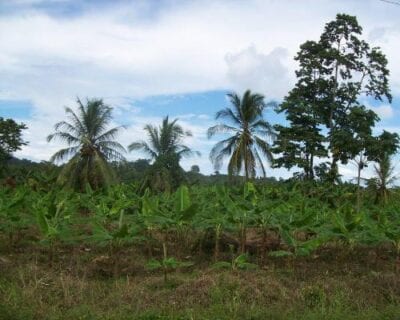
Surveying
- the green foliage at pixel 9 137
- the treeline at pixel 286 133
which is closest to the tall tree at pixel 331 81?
the treeline at pixel 286 133

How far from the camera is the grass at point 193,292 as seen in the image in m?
7.01

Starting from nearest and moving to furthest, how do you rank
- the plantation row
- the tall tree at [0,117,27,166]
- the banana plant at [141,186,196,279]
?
1. the banana plant at [141,186,196,279]
2. the plantation row
3. the tall tree at [0,117,27,166]

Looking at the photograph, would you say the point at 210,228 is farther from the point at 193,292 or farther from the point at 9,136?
the point at 9,136

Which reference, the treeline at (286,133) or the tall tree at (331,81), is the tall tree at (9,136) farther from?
the tall tree at (331,81)

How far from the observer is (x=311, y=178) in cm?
2845

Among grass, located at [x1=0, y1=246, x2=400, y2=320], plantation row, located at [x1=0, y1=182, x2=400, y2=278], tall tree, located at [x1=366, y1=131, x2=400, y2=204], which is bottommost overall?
grass, located at [x1=0, y1=246, x2=400, y2=320]

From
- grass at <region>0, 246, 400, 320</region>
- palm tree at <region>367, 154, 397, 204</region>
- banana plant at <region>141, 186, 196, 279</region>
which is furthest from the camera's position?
palm tree at <region>367, 154, 397, 204</region>

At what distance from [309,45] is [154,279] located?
25.4 m

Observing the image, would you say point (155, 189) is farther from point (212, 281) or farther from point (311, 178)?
point (212, 281)

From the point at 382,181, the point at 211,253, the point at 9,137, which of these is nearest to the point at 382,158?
the point at 382,181

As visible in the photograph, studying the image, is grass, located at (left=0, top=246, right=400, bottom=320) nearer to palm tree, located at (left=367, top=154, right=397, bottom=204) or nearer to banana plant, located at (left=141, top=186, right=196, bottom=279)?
banana plant, located at (left=141, top=186, right=196, bottom=279)

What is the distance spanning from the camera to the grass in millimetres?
7008

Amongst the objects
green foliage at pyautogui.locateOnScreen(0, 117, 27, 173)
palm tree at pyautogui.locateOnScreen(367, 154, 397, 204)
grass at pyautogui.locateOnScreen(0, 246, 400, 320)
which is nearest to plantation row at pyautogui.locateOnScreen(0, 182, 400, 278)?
grass at pyautogui.locateOnScreen(0, 246, 400, 320)

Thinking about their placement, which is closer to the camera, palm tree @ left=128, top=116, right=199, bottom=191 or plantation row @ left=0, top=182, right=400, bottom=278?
plantation row @ left=0, top=182, right=400, bottom=278
